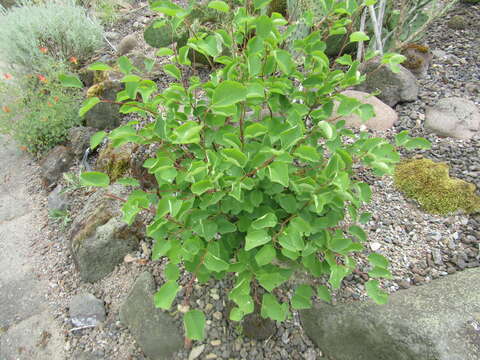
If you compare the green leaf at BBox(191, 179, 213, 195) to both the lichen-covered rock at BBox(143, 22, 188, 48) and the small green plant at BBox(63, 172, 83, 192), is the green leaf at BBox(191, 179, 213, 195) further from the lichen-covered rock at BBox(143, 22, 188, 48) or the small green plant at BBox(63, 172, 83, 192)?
the lichen-covered rock at BBox(143, 22, 188, 48)

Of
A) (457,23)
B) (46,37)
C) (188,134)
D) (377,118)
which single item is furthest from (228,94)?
(46,37)

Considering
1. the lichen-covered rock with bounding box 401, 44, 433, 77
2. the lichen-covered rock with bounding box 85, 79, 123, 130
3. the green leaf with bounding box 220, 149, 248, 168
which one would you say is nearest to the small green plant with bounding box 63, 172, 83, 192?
the lichen-covered rock with bounding box 85, 79, 123, 130

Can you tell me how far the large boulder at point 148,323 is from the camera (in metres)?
1.96

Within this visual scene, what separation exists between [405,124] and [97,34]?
172 inches

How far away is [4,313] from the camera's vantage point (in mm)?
2570

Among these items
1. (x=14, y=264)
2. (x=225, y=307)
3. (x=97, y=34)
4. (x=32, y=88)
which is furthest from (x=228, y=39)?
(x=97, y=34)

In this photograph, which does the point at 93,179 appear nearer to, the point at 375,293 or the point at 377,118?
the point at 375,293

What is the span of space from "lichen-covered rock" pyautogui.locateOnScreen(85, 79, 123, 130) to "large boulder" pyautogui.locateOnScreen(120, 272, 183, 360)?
215 cm

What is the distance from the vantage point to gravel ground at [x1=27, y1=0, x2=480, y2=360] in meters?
1.88

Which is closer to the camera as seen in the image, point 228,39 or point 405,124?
point 228,39

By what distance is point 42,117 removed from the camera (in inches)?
146

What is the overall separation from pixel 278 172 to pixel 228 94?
0.28 m

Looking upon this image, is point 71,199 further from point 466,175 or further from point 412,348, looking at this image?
point 466,175

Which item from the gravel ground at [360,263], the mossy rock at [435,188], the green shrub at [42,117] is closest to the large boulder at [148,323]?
the gravel ground at [360,263]
